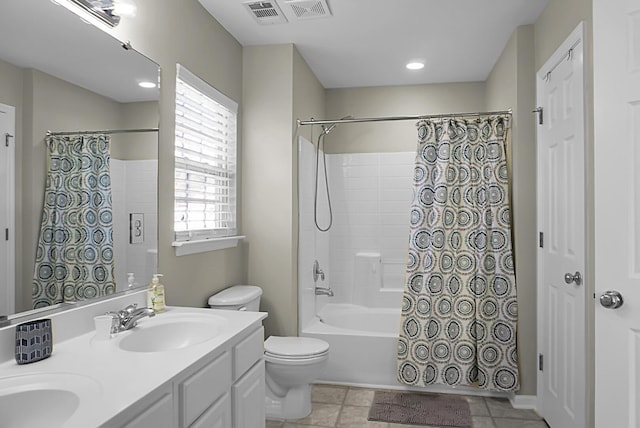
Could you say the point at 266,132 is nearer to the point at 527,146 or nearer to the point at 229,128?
the point at 229,128

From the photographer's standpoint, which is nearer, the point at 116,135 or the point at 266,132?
the point at 116,135

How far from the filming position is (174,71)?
234cm

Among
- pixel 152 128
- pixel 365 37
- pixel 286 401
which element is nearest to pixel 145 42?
pixel 152 128

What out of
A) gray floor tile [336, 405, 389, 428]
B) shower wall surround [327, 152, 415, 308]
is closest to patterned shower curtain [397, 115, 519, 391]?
gray floor tile [336, 405, 389, 428]

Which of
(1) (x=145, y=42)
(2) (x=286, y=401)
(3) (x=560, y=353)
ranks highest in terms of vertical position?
(1) (x=145, y=42)

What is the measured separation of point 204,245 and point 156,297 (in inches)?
23.0

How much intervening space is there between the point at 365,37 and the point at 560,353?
2402 mm

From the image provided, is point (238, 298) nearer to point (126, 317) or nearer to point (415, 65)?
point (126, 317)

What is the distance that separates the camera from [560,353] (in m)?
2.47

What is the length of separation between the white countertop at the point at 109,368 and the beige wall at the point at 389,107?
3037mm

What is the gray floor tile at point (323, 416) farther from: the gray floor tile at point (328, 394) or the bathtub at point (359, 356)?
the bathtub at point (359, 356)

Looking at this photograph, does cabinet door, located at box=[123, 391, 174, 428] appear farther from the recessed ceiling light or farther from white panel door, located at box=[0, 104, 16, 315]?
the recessed ceiling light

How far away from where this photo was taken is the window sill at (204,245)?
7.77ft

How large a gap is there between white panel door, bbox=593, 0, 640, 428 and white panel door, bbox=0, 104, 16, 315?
6.64ft
